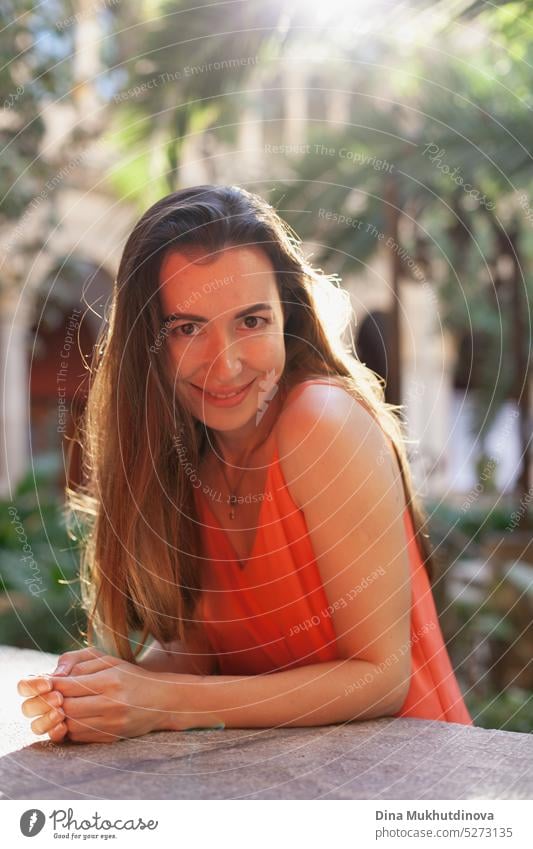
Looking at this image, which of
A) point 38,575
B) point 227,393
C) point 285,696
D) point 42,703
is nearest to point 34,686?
point 42,703

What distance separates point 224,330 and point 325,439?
0.19 m

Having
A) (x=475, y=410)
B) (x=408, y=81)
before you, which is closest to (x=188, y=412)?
(x=408, y=81)

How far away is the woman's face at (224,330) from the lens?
1146 millimetres

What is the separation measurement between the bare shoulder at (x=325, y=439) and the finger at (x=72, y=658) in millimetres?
320

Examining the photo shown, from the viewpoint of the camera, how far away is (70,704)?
107 centimetres

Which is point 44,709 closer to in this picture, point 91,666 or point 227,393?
point 91,666

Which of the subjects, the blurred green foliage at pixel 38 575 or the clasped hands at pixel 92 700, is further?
the blurred green foliage at pixel 38 575

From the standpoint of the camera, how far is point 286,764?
40.0 inches

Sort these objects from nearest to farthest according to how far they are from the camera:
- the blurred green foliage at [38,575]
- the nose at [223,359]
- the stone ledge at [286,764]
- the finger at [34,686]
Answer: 1. the stone ledge at [286,764]
2. the finger at [34,686]
3. the nose at [223,359]
4. the blurred green foliage at [38,575]

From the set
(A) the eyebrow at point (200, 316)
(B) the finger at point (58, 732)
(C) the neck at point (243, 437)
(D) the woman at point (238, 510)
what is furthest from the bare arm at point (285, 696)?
(A) the eyebrow at point (200, 316)

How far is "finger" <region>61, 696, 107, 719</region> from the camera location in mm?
1076

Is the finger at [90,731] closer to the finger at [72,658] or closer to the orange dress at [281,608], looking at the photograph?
the finger at [72,658]

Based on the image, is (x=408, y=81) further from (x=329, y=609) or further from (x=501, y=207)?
(x=329, y=609)

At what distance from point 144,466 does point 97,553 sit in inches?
5.9
